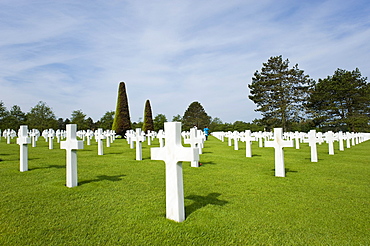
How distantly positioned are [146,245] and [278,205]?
242cm

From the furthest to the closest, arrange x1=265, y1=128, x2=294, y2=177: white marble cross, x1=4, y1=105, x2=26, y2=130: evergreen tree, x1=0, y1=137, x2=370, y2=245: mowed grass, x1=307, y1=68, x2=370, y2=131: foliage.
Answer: x1=4, y1=105, x2=26, y2=130: evergreen tree
x1=307, y1=68, x2=370, y2=131: foliage
x1=265, y1=128, x2=294, y2=177: white marble cross
x1=0, y1=137, x2=370, y2=245: mowed grass

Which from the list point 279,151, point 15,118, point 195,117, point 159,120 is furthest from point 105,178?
point 195,117

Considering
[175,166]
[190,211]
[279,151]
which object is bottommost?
[190,211]

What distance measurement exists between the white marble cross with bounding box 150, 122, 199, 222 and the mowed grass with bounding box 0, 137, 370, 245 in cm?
17

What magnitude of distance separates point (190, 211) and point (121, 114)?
34.1 m

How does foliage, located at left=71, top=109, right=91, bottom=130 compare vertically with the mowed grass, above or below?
above

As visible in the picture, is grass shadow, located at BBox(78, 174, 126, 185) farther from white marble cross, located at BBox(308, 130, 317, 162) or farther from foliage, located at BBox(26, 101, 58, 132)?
foliage, located at BBox(26, 101, 58, 132)

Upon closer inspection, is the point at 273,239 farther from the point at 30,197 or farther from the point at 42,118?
the point at 42,118

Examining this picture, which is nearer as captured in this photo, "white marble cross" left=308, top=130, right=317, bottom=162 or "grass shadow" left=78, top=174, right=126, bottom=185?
"grass shadow" left=78, top=174, right=126, bottom=185

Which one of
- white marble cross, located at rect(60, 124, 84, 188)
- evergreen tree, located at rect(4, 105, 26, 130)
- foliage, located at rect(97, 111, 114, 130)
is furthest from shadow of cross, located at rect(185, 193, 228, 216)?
foliage, located at rect(97, 111, 114, 130)

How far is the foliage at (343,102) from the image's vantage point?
4084cm

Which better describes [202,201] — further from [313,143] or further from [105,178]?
[313,143]

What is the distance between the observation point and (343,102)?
4325 cm

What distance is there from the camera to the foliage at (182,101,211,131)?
86.8 meters
